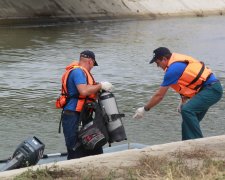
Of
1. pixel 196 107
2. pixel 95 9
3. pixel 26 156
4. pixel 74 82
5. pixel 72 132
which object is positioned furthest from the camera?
pixel 95 9

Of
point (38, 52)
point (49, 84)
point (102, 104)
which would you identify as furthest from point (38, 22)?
point (102, 104)

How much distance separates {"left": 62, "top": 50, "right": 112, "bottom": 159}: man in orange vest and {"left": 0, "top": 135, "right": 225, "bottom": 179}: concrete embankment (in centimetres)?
91

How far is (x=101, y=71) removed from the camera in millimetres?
16594

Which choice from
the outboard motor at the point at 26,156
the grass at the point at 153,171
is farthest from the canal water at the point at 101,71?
the grass at the point at 153,171

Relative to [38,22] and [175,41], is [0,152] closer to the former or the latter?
[175,41]

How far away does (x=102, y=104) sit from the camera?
6805 mm

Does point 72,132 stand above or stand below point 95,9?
below

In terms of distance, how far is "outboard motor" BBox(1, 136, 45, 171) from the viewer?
627cm

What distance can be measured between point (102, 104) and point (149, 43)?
19148mm

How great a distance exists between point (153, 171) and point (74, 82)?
1741mm

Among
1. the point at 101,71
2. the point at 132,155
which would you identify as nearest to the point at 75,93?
the point at 132,155

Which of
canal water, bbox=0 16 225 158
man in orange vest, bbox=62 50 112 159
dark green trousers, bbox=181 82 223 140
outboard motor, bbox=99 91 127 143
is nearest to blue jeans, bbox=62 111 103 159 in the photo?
man in orange vest, bbox=62 50 112 159

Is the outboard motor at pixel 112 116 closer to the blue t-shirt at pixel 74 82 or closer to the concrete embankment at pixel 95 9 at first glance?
the blue t-shirt at pixel 74 82

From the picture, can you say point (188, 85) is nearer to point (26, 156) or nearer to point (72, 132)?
point (72, 132)
